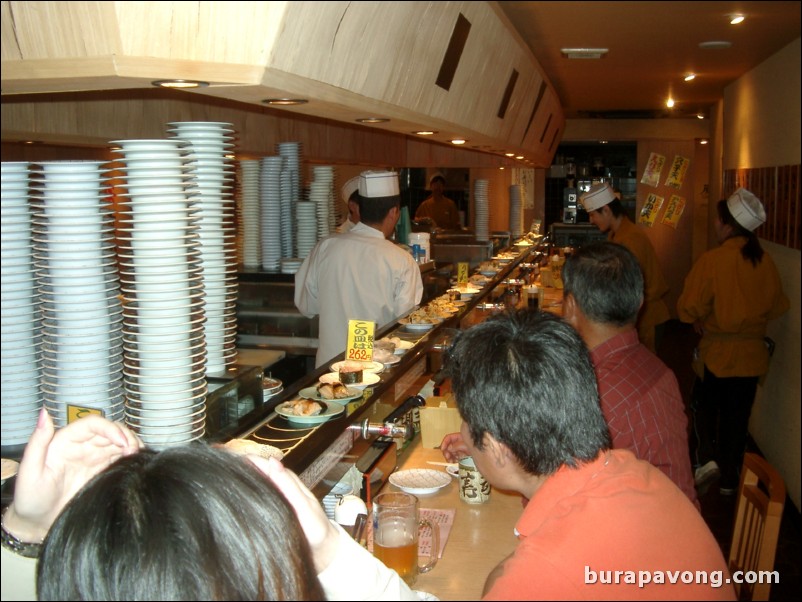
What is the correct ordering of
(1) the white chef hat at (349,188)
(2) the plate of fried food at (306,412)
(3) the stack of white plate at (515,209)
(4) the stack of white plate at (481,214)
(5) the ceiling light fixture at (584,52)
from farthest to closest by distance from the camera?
(3) the stack of white plate at (515,209) < (4) the stack of white plate at (481,214) < (1) the white chef hat at (349,188) < (5) the ceiling light fixture at (584,52) < (2) the plate of fried food at (306,412)

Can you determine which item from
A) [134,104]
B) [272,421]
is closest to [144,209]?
[272,421]

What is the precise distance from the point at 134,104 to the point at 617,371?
7.74ft

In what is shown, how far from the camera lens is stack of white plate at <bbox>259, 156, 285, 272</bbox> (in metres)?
5.24

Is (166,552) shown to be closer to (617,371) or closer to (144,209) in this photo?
(144,209)

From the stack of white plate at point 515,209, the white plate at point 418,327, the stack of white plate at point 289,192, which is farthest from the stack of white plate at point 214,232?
the stack of white plate at point 515,209

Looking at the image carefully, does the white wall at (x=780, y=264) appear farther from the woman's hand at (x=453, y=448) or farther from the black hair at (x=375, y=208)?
the woman's hand at (x=453, y=448)

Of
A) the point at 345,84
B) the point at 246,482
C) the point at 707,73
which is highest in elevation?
the point at 707,73

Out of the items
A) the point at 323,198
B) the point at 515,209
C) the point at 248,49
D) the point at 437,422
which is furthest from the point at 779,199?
the point at 515,209

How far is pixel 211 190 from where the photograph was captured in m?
2.07

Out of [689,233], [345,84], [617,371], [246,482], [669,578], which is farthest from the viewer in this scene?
[689,233]

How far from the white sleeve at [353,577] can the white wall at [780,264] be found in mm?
4152

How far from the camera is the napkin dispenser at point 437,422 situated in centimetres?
290

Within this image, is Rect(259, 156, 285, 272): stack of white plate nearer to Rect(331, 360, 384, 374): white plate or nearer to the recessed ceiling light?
Rect(331, 360, 384, 374): white plate

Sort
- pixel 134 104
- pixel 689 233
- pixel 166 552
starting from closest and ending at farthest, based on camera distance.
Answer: pixel 166 552 → pixel 134 104 → pixel 689 233
